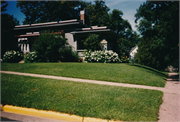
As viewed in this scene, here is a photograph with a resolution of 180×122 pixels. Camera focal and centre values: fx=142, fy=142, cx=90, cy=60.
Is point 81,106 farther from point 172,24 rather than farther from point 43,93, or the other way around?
point 172,24

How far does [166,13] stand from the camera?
10703mm

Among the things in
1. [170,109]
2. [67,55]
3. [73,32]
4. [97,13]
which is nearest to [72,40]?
[73,32]

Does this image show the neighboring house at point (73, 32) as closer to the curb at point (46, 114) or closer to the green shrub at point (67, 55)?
the green shrub at point (67, 55)

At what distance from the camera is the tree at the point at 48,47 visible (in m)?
15.4

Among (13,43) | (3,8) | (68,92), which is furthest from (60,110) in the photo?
(3,8)

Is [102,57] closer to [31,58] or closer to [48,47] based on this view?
[48,47]

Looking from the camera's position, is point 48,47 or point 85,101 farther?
point 48,47

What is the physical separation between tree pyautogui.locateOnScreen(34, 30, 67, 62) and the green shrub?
622 mm

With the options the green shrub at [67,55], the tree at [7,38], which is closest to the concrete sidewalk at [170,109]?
the green shrub at [67,55]

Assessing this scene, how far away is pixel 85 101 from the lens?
483 cm

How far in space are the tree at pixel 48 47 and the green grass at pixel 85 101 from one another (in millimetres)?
9200

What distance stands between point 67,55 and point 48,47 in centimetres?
249

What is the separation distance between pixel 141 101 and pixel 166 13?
8635 millimetres

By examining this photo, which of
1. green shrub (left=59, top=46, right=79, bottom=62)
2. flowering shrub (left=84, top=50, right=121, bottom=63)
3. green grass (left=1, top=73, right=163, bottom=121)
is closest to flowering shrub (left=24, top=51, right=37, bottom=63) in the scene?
green shrub (left=59, top=46, right=79, bottom=62)
